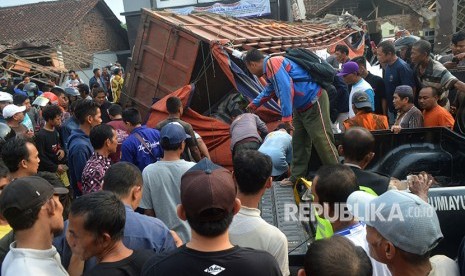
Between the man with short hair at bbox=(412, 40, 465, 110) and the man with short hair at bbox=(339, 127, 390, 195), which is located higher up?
the man with short hair at bbox=(412, 40, 465, 110)

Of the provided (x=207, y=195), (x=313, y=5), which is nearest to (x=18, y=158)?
(x=207, y=195)

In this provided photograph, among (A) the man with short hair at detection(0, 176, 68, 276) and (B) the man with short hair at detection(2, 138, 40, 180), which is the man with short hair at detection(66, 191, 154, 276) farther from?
(B) the man with short hair at detection(2, 138, 40, 180)

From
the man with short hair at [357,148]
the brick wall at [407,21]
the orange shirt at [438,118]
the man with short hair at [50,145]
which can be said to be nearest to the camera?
the man with short hair at [357,148]

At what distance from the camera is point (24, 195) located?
202 cm

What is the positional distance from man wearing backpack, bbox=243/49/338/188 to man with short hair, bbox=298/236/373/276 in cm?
249

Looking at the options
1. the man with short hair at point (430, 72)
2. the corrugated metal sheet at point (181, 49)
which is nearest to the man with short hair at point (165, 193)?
the man with short hair at point (430, 72)

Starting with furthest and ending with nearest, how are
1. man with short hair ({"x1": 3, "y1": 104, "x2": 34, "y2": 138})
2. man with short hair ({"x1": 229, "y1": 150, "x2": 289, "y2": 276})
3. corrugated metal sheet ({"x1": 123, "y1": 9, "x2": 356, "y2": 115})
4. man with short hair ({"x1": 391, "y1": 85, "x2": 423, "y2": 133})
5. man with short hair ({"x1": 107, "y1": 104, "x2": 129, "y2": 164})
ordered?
corrugated metal sheet ({"x1": 123, "y1": 9, "x2": 356, "y2": 115})
man with short hair ({"x1": 3, "y1": 104, "x2": 34, "y2": 138})
man with short hair ({"x1": 107, "y1": 104, "x2": 129, "y2": 164})
man with short hair ({"x1": 391, "y1": 85, "x2": 423, "y2": 133})
man with short hair ({"x1": 229, "y1": 150, "x2": 289, "y2": 276})

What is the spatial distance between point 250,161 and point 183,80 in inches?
206

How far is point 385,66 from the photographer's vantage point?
5.99 m

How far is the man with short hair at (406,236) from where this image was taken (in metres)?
1.67

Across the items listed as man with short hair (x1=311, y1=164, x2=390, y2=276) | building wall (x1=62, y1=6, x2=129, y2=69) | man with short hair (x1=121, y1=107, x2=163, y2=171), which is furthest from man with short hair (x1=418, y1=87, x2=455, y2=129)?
building wall (x1=62, y1=6, x2=129, y2=69)

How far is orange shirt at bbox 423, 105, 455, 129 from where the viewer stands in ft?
14.0

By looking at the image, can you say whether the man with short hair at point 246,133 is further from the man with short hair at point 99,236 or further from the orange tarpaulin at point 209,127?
the man with short hair at point 99,236

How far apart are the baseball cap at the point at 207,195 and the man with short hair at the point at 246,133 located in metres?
3.59
